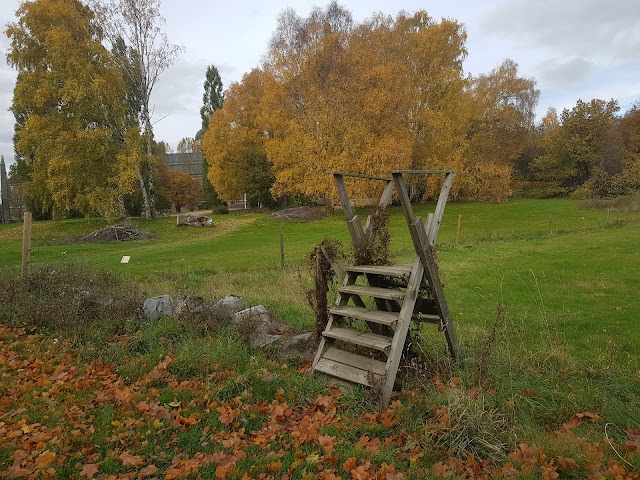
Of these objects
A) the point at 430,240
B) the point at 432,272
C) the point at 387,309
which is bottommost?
the point at 387,309

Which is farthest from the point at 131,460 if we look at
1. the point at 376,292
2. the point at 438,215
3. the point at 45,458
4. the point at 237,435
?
the point at 438,215

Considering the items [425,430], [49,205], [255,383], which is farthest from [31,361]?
[49,205]

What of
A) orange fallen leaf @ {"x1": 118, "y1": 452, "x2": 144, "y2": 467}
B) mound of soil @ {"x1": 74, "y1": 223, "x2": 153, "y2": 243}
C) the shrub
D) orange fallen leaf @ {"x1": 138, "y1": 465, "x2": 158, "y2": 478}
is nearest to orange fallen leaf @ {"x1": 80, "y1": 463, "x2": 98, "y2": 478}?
orange fallen leaf @ {"x1": 118, "y1": 452, "x2": 144, "y2": 467}

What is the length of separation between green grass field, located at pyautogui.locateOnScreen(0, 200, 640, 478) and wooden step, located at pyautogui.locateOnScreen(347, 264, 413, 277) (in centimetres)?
108

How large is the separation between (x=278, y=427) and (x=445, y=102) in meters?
32.9

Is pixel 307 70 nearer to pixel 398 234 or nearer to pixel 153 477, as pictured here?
pixel 398 234

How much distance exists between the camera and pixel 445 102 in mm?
33156

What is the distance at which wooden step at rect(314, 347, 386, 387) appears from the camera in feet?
15.0

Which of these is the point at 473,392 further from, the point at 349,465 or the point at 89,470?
the point at 89,470

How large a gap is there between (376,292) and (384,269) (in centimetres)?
27

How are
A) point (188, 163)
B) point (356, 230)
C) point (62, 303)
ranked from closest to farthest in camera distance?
point (356, 230), point (62, 303), point (188, 163)

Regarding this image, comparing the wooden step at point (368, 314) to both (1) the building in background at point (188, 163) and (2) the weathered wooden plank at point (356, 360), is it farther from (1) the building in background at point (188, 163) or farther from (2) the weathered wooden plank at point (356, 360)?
(1) the building in background at point (188, 163)

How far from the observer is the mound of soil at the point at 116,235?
77.3 ft

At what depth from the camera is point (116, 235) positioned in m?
23.9
